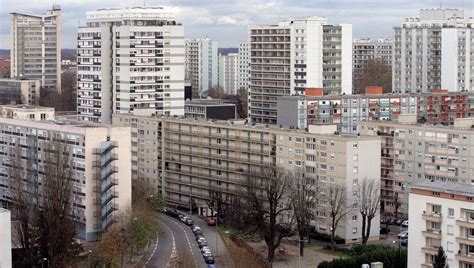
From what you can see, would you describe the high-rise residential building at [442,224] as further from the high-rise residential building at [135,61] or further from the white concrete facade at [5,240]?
the high-rise residential building at [135,61]

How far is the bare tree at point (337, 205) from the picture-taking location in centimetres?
2100

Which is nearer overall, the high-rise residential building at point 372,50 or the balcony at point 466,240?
the balcony at point 466,240

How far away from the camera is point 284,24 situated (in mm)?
34219

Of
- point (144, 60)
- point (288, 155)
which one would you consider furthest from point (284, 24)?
point (288, 155)

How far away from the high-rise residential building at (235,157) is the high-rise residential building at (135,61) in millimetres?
3031

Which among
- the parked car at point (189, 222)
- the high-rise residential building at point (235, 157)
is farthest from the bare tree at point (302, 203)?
the parked car at point (189, 222)

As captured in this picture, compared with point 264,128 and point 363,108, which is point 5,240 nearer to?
point 264,128

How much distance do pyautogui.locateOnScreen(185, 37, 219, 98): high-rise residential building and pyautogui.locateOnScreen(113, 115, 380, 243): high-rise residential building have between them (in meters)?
29.4

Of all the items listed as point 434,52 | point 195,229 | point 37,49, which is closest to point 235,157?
point 195,229

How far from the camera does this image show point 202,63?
5859 cm

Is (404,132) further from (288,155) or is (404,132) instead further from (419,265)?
(419,265)

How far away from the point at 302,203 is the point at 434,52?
19.0m

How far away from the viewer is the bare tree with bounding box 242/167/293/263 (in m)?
19.9

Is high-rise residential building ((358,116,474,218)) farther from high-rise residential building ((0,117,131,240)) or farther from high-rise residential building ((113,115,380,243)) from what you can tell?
high-rise residential building ((0,117,131,240))
